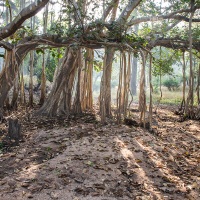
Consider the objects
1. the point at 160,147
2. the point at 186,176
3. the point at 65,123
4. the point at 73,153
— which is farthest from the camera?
the point at 65,123

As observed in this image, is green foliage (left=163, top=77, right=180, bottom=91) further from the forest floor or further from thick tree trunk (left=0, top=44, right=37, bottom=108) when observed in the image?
thick tree trunk (left=0, top=44, right=37, bottom=108)

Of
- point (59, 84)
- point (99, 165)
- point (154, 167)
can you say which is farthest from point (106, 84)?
point (99, 165)

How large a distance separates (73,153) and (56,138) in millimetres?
1327

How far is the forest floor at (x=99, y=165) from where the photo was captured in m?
3.35

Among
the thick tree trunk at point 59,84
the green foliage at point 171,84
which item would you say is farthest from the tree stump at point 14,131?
the green foliage at point 171,84

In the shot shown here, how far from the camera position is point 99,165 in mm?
4117

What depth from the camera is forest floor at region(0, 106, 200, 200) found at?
3.35 m

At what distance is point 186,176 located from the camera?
13.8 ft

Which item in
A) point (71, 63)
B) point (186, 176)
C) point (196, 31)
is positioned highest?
point (196, 31)

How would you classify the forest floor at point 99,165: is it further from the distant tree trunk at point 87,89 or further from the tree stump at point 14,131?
the distant tree trunk at point 87,89

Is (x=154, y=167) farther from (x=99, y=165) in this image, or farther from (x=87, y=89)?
(x=87, y=89)

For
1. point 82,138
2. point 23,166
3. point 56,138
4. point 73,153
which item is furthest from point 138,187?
point 56,138

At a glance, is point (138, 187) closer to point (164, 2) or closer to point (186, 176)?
point (186, 176)

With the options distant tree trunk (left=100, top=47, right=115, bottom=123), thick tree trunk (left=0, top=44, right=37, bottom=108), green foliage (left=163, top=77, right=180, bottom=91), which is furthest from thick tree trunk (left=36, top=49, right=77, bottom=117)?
green foliage (left=163, top=77, right=180, bottom=91)
